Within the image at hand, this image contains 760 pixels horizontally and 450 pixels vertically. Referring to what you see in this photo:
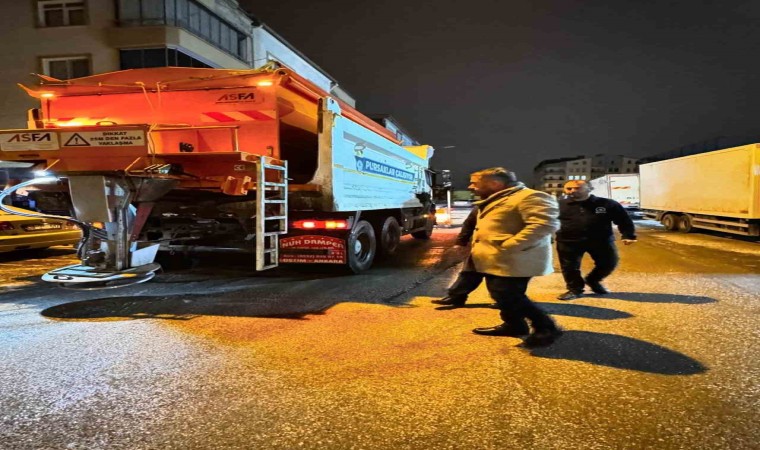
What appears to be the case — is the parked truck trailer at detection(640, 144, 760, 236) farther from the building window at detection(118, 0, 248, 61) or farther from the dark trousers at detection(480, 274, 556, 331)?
the building window at detection(118, 0, 248, 61)

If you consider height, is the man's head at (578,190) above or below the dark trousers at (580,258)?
above

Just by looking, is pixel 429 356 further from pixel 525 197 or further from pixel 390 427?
pixel 525 197

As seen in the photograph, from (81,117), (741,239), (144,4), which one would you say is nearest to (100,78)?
(81,117)

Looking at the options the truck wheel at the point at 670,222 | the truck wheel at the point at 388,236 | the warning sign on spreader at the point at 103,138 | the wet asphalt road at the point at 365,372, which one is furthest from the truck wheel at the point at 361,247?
the truck wheel at the point at 670,222

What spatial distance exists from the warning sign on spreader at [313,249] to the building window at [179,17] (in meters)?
19.7

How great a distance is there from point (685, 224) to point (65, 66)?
29.4m

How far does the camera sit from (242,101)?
249 inches

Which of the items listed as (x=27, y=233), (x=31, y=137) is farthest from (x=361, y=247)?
(x=27, y=233)

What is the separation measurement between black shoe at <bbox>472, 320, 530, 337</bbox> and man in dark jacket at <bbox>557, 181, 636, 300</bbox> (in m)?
1.77

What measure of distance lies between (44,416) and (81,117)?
529cm

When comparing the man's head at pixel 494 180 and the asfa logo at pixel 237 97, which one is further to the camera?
the asfa logo at pixel 237 97

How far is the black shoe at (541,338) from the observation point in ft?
13.2

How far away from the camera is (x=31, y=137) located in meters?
5.39

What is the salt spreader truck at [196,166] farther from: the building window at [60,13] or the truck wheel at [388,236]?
the building window at [60,13]
